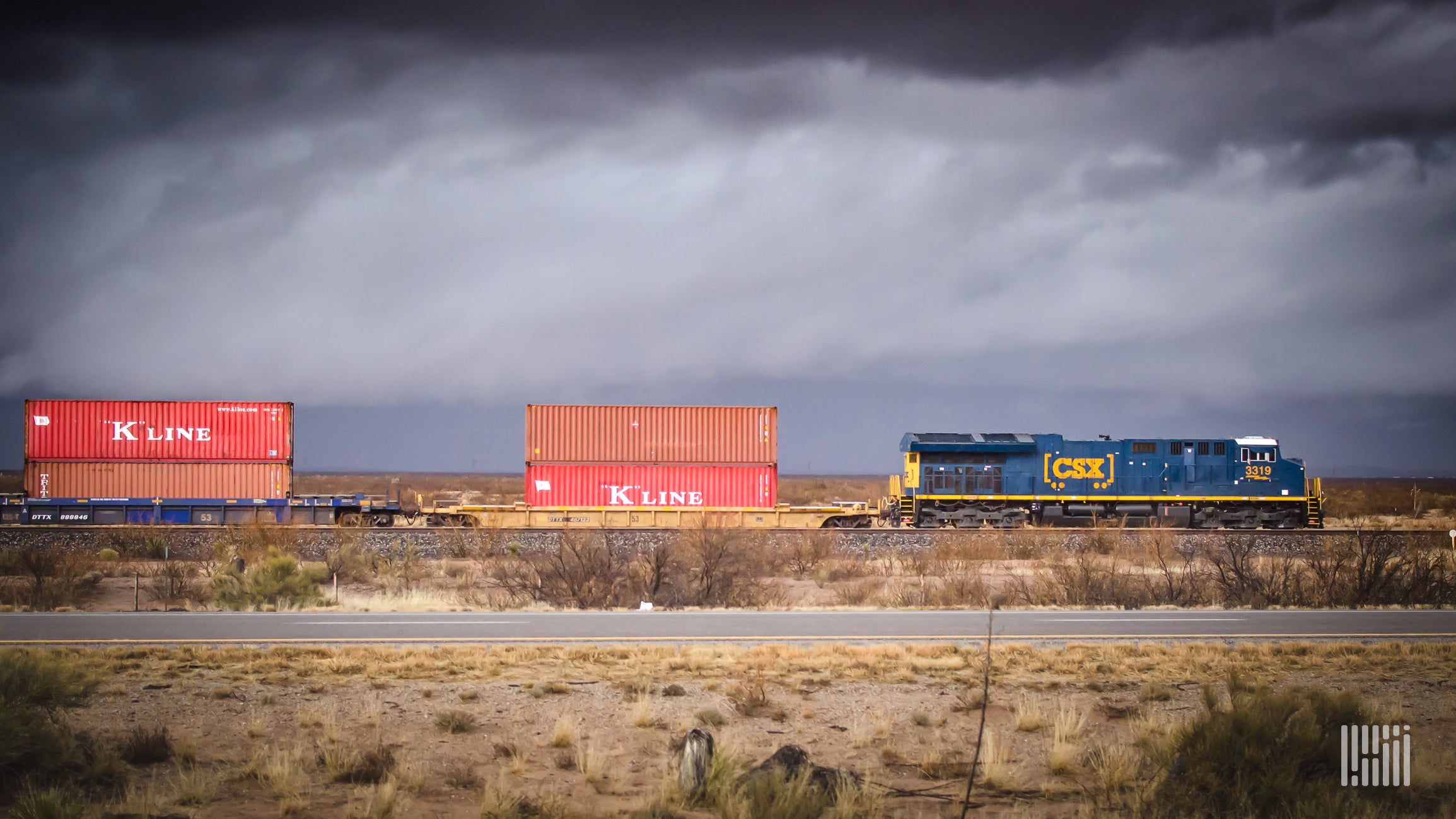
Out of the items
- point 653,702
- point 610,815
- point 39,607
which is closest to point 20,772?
point 610,815

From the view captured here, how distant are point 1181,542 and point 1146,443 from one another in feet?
20.8

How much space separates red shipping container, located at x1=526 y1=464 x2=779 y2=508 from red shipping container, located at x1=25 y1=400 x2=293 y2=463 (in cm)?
991

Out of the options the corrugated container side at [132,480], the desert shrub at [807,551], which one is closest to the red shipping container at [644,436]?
the desert shrub at [807,551]

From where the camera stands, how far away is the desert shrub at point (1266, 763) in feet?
24.4

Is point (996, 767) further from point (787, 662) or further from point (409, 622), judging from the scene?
point (409, 622)

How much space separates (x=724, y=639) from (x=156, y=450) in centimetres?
2894

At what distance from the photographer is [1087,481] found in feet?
123

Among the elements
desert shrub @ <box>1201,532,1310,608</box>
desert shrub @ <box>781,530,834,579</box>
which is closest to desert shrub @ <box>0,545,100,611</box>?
desert shrub @ <box>781,530,834,579</box>

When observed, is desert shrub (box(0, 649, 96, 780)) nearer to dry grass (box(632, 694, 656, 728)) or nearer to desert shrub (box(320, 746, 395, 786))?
desert shrub (box(320, 746, 395, 786))

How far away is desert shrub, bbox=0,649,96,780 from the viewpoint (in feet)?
26.6

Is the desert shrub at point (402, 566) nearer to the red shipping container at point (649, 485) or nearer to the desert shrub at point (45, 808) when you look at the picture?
the red shipping container at point (649, 485)

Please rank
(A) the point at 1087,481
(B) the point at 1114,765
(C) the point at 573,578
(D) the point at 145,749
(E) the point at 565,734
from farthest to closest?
(A) the point at 1087,481, (C) the point at 573,578, (E) the point at 565,734, (D) the point at 145,749, (B) the point at 1114,765

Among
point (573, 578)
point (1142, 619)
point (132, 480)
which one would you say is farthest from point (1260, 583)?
point (132, 480)

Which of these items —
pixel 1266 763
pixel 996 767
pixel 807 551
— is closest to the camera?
pixel 1266 763
